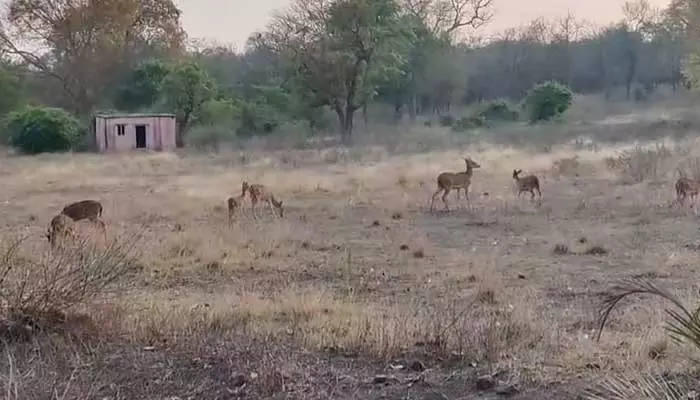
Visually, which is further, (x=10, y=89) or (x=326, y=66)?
(x=10, y=89)

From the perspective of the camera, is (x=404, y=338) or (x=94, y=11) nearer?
(x=404, y=338)

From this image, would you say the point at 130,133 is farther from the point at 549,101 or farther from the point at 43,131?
the point at 549,101

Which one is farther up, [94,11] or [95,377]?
[94,11]

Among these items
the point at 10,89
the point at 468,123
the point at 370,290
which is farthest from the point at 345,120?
the point at 370,290

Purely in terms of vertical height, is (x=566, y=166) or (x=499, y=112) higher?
(x=499, y=112)

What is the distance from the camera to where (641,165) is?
1917 centimetres

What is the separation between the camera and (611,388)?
146 inches

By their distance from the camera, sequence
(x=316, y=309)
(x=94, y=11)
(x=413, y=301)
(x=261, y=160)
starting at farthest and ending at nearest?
(x=94, y=11) < (x=261, y=160) < (x=413, y=301) < (x=316, y=309)

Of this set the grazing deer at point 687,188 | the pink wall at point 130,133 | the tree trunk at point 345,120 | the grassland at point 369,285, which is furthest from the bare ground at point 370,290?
the tree trunk at point 345,120

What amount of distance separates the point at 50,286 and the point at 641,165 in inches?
645

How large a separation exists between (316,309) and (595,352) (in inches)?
90.9

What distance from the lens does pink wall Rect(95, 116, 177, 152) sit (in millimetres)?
35438

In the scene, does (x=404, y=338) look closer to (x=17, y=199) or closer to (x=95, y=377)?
(x=95, y=377)

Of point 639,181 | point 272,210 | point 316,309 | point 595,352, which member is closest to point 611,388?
point 595,352
